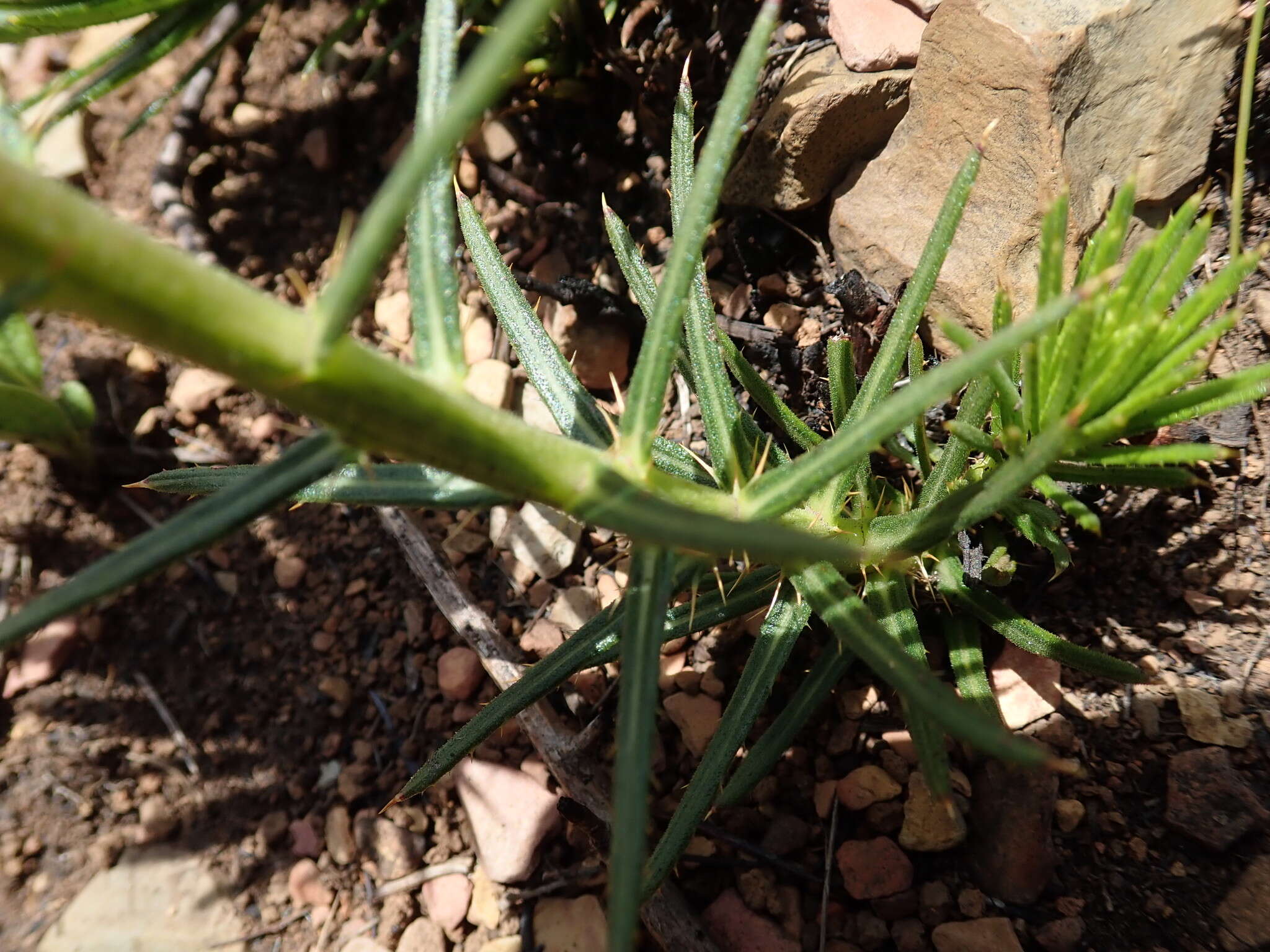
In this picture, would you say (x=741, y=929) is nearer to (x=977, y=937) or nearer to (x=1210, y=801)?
(x=977, y=937)

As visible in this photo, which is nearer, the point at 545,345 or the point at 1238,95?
the point at 545,345

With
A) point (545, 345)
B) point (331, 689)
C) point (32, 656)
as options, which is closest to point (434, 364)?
point (545, 345)

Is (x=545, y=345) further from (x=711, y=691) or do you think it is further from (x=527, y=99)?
(x=527, y=99)

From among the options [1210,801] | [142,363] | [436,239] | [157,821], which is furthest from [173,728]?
[1210,801]

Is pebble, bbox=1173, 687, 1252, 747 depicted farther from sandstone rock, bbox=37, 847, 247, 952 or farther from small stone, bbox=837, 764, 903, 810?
sandstone rock, bbox=37, 847, 247, 952

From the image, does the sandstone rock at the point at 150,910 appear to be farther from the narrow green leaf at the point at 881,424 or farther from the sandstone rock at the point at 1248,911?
the sandstone rock at the point at 1248,911

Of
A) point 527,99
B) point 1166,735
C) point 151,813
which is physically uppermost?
point 527,99

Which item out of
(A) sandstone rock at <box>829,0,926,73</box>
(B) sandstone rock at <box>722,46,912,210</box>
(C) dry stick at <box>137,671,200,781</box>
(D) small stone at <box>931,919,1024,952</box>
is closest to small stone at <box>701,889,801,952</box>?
(D) small stone at <box>931,919,1024,952</box>
